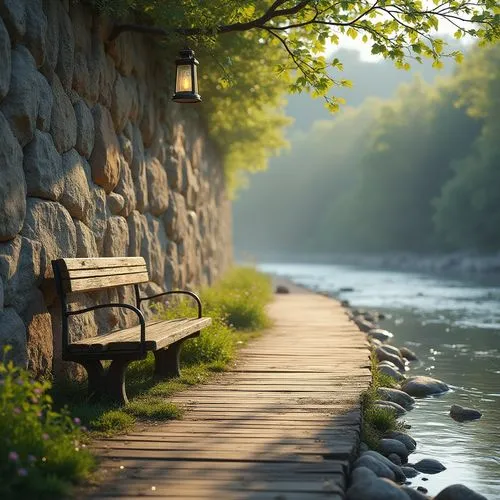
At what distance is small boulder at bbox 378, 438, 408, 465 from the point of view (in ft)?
17.6

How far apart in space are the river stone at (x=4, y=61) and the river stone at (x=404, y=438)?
3356 millimetres

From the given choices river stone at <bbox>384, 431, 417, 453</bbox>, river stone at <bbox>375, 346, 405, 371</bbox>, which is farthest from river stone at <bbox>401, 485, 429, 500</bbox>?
river stone at <bbox>375, 346, 405, 371</bbox>

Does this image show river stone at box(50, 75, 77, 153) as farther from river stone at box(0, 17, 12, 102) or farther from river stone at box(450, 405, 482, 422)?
river stone at box(450, 405, 482, 422)

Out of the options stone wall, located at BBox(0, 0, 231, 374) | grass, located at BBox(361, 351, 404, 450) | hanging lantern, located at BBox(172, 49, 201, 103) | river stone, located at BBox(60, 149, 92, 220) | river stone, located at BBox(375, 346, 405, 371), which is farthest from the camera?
river stone, located at BBox(375, 346, 405, 371)

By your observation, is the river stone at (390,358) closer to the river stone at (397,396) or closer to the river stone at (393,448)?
the river stone at (397,396)

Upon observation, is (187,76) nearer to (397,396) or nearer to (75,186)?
(75,186)

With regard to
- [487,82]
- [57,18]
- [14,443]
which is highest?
[487,82]

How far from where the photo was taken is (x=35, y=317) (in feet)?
17.7

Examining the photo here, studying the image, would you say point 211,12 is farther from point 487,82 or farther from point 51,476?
point 487,82

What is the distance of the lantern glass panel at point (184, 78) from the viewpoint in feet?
23.9

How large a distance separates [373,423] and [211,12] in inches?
143

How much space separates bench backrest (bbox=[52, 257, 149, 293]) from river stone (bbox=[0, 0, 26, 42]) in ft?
4.81

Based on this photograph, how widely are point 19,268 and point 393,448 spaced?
104 inches

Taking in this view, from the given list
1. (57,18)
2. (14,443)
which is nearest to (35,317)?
(14,443)
